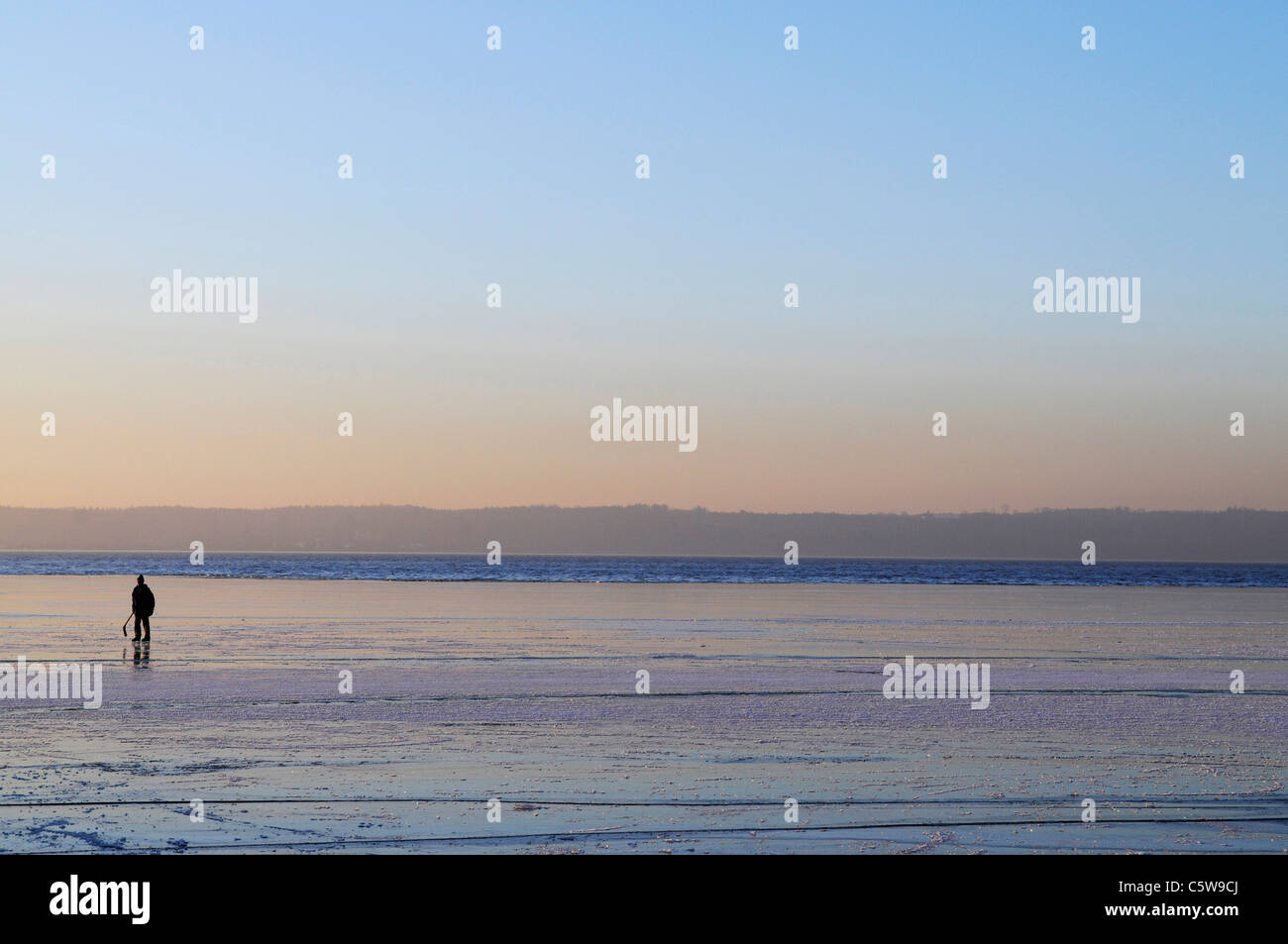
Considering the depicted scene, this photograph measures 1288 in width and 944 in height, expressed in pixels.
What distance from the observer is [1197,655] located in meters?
26.4

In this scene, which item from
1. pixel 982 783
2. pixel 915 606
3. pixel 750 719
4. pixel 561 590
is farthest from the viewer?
pixel 561 590

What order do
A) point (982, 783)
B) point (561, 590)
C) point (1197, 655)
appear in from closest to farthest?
1. point (982, 783)
2. point (1197, 655)
3. point (561, 590)

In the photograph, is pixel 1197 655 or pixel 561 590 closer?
pixel 1197 655

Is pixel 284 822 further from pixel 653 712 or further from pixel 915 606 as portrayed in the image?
pixel 915 606

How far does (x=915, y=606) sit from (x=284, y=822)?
41105 millimetres

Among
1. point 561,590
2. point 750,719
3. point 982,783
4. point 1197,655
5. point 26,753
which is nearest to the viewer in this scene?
point 982,783

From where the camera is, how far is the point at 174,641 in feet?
91.2
